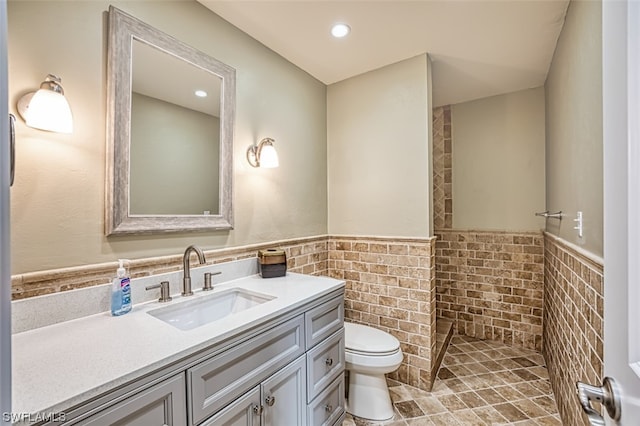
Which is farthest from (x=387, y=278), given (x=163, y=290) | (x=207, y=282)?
(x=163, y=290)

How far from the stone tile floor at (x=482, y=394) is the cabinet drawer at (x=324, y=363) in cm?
52

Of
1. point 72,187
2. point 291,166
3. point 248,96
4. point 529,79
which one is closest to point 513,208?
point 529,79

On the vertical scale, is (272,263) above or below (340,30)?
below

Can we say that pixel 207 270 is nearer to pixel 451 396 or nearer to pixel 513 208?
pixel 451 396

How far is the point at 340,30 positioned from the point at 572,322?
7.16ft

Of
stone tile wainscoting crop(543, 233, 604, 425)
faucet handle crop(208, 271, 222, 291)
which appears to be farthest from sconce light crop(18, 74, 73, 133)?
stone tile wainscoting crop(543, 233, 604, 425)

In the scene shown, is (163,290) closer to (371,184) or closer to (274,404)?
(274,404)

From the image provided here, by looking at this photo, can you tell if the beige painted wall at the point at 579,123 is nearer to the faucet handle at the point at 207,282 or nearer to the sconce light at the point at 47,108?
the faucet handle at the point at 207,282

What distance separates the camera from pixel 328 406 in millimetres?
1578

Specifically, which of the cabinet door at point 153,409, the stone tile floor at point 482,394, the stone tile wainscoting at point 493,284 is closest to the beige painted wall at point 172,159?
the cabinet door at point 153,409

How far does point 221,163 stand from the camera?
173 cm

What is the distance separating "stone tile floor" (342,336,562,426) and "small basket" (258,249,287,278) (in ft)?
3.47

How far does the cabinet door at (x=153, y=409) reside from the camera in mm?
759

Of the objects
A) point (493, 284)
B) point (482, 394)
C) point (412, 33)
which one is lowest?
point (482, 394)
